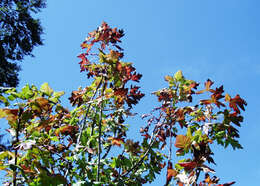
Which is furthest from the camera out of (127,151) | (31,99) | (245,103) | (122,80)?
(122,80)

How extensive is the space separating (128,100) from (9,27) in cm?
1106

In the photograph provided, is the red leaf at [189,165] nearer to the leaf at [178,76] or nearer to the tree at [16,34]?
the leaf at [178,76]

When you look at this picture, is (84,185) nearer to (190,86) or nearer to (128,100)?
(128,100)

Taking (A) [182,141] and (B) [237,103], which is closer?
(A) [182,141]

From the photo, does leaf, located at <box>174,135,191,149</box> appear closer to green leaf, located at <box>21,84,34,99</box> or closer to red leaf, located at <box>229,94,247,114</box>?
red leaf, located at <box>229,94,247,114</box>

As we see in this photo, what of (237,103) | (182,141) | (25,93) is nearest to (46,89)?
(25,93)

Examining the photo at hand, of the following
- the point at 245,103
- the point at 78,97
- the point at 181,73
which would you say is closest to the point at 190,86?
the point at 181,73

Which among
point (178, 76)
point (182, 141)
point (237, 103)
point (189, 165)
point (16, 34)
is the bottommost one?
point (189, 165)

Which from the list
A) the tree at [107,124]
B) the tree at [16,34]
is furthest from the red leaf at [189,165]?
the tree at [16,34]

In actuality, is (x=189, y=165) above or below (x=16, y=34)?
below

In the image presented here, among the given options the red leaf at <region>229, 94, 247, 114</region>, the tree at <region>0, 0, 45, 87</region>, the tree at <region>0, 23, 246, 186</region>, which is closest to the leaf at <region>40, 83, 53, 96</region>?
the tree at <region>0, 23, 246, 186</region>

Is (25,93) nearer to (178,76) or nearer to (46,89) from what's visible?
(46,89)

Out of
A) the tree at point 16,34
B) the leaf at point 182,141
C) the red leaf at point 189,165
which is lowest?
the red leaf at point 189,165

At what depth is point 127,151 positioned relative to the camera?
2201 millimetres
